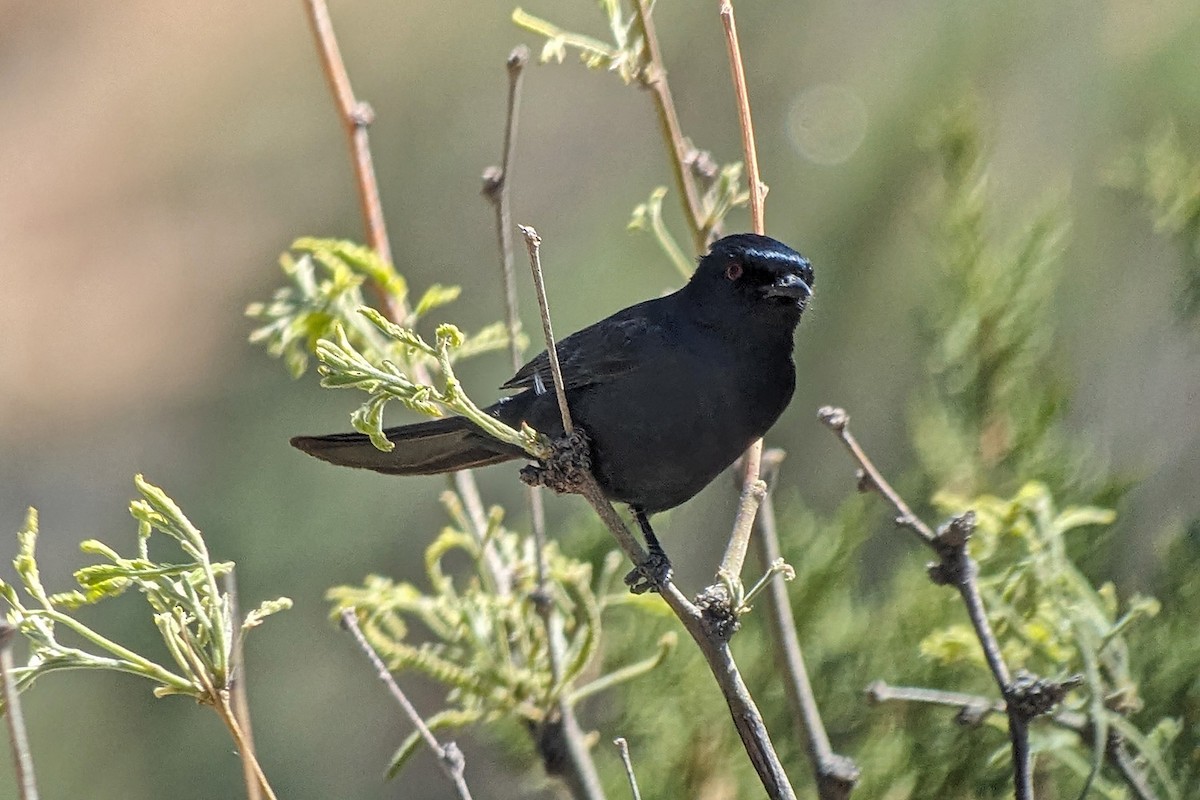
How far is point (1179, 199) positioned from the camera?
174cm

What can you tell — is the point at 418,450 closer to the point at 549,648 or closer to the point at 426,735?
the point at 549,648

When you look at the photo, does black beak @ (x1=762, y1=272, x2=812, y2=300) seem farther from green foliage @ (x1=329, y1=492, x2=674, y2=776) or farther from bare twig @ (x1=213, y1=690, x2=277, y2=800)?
bare twig @ (x1=213, y1=690, x2=277, y2=800)

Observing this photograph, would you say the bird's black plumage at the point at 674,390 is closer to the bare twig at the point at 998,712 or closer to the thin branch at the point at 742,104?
the thin branch at the point at 742,104

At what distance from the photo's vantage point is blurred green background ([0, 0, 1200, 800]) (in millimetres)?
2205

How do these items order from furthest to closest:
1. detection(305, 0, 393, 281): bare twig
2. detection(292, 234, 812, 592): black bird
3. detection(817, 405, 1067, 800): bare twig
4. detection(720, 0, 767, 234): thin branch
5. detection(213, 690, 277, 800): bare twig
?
1. detection(292, 234, 812, 592): black bird
2. detection(305, 0, 393, 281): bare twig
3. detection(720, 0, 767, 234): thin branch
4. detection(817, 405, 1067, 800): bare twig
5. detection(213, 690, 277, 800): bare twig

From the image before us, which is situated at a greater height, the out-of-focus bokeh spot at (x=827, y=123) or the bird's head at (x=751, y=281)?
the out-of-focus bokeh spot at (x=827, y=123)

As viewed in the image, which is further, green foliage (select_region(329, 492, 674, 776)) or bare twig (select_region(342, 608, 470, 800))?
green foliage (select_region(329, 492, 674, 776))

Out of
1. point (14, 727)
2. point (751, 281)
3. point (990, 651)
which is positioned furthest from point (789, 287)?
point (14, 727)

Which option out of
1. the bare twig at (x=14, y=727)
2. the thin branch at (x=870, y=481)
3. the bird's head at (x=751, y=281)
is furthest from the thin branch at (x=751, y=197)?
the bare twig at (x=14, y=727)

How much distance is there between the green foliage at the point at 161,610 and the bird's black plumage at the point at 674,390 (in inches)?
24.7

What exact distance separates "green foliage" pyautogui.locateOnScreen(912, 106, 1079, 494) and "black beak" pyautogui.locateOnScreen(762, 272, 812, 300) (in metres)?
0.24

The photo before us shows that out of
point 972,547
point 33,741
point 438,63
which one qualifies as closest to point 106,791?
point 33,741

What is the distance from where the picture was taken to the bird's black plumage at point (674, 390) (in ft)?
5.61

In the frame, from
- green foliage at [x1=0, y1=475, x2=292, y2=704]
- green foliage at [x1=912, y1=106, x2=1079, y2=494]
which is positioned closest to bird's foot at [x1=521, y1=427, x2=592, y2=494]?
green foliage at [x1=0, y1=475, x2=292, y2=704]
